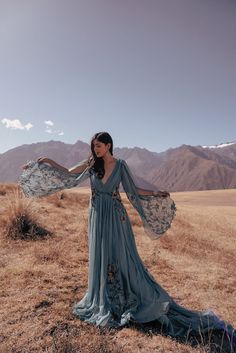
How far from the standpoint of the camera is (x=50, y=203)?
520 inches

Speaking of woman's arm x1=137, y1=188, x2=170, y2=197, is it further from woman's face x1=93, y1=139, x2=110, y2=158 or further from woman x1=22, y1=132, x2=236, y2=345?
woman's face x1=93, y1=139, x2=110, y2=158

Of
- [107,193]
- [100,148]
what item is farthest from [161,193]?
[100,148]

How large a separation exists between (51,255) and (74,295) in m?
1.76

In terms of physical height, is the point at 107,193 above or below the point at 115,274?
above

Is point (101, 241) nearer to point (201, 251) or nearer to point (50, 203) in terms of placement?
point (201, 251)

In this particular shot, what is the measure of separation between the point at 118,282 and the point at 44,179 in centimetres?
173

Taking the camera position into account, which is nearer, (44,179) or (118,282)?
(118,282)

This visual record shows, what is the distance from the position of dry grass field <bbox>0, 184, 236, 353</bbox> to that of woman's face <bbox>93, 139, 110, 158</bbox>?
6.75ft

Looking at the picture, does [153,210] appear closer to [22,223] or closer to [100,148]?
[100,148]

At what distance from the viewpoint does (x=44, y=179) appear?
498cm

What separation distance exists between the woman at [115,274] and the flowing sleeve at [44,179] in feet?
1.05

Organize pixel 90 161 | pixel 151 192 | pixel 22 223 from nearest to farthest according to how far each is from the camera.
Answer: pixel 90 161 → pixel 151 192 → pixel 22 223

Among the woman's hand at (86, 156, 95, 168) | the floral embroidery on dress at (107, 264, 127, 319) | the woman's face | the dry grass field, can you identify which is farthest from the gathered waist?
the dry grass field

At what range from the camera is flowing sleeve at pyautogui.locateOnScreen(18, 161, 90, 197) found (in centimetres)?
494
